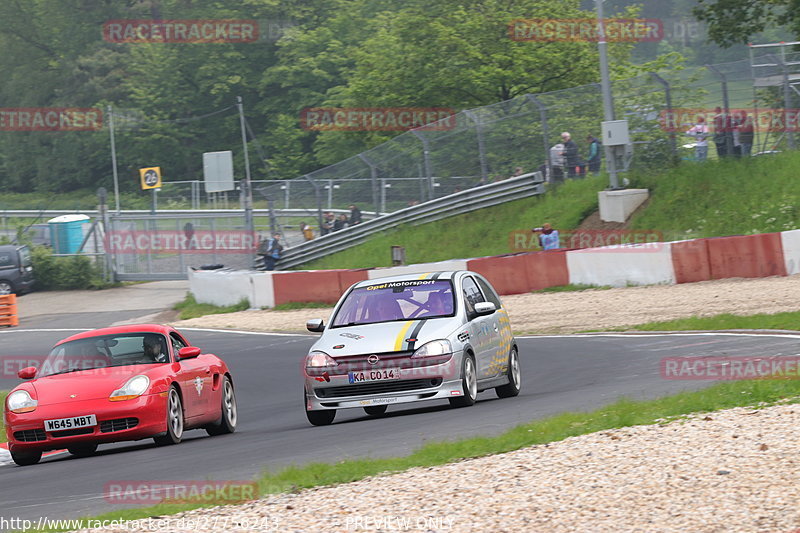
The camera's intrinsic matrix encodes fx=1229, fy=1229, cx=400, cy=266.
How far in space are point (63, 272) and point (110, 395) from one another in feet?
113

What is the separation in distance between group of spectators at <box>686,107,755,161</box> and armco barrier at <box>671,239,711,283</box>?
6138 mm

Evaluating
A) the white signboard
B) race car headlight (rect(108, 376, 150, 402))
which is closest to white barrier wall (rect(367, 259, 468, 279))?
race car headlight (rect(108, 376, 150, 402))

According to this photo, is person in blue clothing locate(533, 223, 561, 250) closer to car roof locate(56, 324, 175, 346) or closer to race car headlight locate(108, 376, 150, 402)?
car roof locate(56, 324, 175, 346)

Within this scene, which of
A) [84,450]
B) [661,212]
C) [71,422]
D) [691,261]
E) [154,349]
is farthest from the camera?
[661,212]

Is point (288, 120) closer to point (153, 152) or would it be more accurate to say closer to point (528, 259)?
point (153, 152)

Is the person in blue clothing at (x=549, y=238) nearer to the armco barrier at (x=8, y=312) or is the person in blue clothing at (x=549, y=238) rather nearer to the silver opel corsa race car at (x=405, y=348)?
the silver opel corsa race car at (x=405, y=348)

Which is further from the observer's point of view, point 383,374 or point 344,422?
point 344,422

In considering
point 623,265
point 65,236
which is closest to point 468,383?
point 623,265

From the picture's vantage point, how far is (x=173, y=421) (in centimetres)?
1195

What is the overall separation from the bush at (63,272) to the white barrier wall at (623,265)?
75.0ft

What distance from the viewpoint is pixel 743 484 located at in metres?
6.75

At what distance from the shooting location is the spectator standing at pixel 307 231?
37.9 meters

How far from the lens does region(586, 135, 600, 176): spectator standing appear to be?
32.3 m

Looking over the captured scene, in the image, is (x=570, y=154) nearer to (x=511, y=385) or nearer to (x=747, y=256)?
(x=747, y=256)
